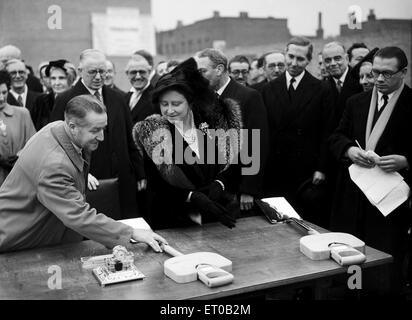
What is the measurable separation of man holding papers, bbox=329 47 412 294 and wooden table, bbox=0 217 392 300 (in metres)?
0.71

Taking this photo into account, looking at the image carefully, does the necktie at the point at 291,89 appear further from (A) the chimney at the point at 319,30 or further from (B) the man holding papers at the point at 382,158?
(B) the man holding papers at the point at 382,158

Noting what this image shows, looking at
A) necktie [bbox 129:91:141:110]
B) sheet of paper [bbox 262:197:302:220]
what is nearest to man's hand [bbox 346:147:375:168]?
sheet of paper [bbox 262:197:302:220]

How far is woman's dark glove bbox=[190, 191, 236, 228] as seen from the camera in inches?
98.5

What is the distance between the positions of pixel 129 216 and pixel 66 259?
5.55ft

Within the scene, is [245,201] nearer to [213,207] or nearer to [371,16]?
[213,207]

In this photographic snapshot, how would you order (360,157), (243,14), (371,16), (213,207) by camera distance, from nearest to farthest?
(213,207) → (360,157) → (371,16) → (243,14)

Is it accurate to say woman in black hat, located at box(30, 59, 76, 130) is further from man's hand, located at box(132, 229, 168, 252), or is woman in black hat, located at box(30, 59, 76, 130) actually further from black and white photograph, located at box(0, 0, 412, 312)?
man's hand, located at box(132, 229, 168, 252)

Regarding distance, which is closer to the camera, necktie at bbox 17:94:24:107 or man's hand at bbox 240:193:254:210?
man's hand at bbox 240:193:254:210

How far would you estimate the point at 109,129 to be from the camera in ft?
12.4

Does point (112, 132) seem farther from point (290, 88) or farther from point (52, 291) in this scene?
point (52, 291)

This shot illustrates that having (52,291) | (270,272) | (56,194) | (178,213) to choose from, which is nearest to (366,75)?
(178,213)

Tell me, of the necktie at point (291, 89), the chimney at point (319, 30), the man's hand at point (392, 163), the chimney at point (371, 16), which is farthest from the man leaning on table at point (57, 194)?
the chimney at point (371, 16)

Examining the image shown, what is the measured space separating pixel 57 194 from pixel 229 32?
166 inches

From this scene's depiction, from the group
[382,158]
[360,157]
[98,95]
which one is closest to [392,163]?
[382,158]
